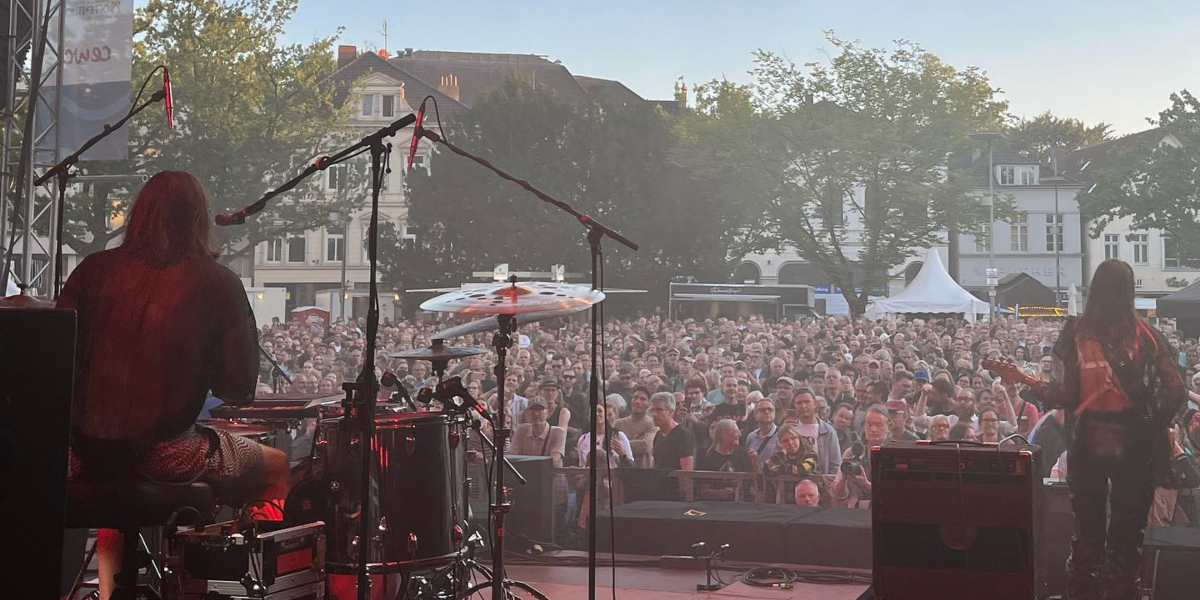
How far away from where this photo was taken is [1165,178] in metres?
9.99

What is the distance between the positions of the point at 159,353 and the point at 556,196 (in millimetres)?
14944

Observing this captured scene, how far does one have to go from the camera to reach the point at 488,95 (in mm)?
16578

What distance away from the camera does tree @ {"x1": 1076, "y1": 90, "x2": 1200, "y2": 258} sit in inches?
384

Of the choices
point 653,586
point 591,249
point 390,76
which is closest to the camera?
point 591,249

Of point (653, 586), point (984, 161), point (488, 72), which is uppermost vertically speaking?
point (488, 72)

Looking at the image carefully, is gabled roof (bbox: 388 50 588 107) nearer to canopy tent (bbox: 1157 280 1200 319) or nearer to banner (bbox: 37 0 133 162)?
banner (bbox: 37 0 133 162)

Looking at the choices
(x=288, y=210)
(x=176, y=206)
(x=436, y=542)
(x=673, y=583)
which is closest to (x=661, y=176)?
(x=288, y=210)

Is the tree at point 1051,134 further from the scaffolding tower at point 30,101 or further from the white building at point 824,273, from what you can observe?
the scaffolding tower at point 30,101

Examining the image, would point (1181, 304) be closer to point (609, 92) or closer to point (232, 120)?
point (609, 92)

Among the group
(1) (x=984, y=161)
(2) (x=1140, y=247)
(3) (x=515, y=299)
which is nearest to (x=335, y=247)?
(1) (x=984, y=161)

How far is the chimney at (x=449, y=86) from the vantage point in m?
15.9

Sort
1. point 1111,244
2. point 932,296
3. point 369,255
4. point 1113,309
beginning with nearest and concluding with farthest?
1. point 369,255
2. point 1113,309
3. point 1111,244
4. point 932,296

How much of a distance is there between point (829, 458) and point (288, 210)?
40.5 ft

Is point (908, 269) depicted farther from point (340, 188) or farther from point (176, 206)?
point (176, 206)
